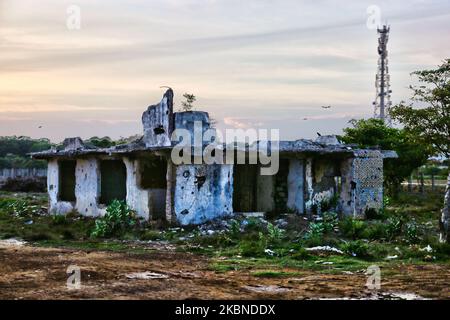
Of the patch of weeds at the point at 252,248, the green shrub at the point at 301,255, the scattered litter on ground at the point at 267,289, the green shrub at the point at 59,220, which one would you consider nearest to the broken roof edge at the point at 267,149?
the green shrub at the point at 59,220

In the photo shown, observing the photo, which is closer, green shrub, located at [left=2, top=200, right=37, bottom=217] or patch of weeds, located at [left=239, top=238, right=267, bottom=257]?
patch of weeds, located at [left=239, top=238, right=267, bottom=257]

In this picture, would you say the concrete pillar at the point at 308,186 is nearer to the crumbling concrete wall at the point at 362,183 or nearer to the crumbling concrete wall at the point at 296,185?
the crumbling concrete wall at the point at 296,185

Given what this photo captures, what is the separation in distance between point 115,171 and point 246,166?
4518 mm

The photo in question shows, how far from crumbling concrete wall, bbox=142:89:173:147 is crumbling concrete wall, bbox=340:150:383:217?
6.25 meters

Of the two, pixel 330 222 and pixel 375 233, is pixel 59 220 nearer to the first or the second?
pixel 330 222

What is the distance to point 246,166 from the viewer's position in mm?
21094

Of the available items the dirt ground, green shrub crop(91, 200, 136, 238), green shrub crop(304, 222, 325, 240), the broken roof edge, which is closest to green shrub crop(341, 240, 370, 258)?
the dirt ground

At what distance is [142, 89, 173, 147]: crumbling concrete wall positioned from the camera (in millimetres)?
18109

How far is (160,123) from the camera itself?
60.3 ft

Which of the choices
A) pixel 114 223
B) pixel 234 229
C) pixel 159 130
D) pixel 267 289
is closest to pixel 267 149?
pixel 159 130

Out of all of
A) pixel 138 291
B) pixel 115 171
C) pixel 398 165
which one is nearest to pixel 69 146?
pixel 115 171

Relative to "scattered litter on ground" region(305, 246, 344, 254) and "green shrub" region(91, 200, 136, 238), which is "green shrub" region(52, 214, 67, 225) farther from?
"scattered litter on ground" region(305, 246, 344, 254)
